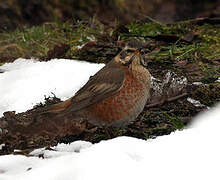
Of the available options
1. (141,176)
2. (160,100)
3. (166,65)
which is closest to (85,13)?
(166,65)

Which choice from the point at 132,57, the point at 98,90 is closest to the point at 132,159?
the point at 98,90

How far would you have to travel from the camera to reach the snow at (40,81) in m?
4.49

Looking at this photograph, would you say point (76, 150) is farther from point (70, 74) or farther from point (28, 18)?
point (28, 18)

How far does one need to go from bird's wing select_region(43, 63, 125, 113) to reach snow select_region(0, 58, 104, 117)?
715 millimetres

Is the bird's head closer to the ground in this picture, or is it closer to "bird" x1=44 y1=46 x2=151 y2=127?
"bird" x1=44 y1=46 x2=151 y2=127

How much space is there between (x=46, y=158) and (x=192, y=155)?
878 millimetres

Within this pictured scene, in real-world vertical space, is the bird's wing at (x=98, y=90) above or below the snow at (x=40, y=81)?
above

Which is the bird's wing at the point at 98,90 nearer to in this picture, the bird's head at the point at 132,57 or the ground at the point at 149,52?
the bird's head at the point at 132,57

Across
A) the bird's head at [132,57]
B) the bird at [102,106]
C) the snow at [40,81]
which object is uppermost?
the bird's head at [132,57]

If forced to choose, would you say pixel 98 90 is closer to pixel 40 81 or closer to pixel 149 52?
pixel 40 81

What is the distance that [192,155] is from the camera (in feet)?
9.62

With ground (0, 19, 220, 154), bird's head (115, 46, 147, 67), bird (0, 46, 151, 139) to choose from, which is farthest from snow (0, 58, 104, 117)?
bird's head (115, 46, 147, 67)

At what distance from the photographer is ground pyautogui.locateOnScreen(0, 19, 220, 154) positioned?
3.77 m

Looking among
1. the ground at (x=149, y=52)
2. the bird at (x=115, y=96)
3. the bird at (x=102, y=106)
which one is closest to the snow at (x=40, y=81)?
the ground at (x=149, y=52)
